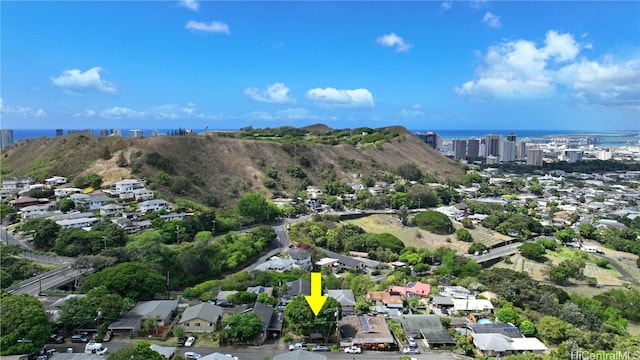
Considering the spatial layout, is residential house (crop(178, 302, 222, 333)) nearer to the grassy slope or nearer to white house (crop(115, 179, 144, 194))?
white house (crop(115, 179, 144, 194))

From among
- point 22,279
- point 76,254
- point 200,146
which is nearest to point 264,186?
point 200,146

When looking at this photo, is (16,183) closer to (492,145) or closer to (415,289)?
(415,289)

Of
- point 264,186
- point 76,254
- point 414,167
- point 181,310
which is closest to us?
point 181,310

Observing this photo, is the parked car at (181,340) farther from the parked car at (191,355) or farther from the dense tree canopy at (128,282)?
the dense tree canopy at (128,282)

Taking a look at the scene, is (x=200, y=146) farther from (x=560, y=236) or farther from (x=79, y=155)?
→ (x=560, y=236)

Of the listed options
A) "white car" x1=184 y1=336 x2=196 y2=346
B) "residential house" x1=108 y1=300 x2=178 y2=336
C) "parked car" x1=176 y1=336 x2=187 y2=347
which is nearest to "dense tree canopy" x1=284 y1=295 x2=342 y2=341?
"white car" x1=184 y1=336 x2=196 y2=346

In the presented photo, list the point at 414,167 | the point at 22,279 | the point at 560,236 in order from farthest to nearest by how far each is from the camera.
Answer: the point at 414,167, the point at 560,236, the point at 22,279
